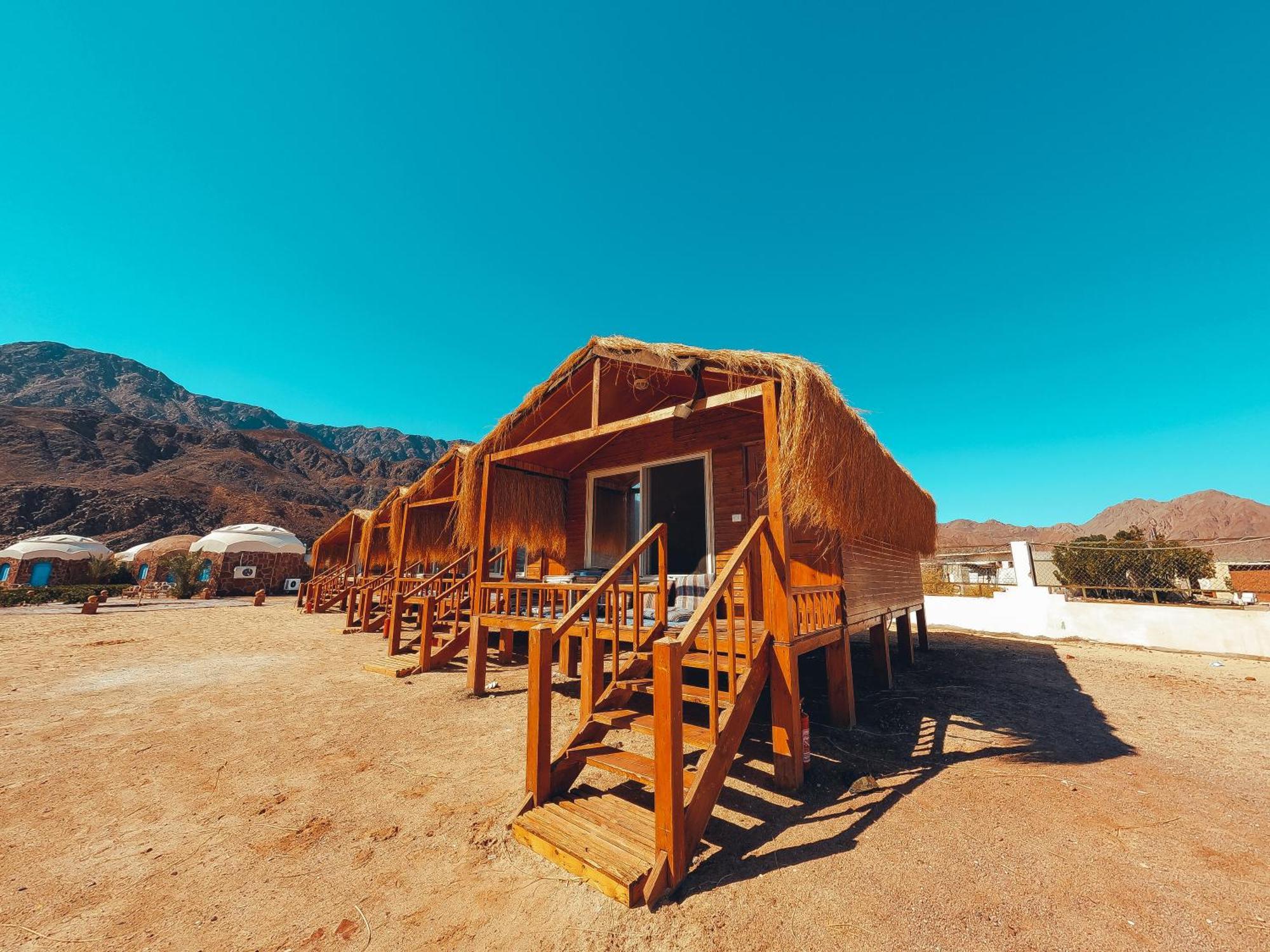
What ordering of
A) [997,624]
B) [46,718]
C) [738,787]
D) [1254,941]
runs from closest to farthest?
[1254,941]
[738,787]
[46,718]
[997,624]

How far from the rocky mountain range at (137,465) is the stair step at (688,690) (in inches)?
2292

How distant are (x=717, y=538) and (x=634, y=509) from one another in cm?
233

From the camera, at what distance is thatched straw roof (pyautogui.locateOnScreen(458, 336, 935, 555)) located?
422 cm

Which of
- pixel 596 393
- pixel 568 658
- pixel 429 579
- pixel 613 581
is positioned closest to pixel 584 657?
pixel 613 581

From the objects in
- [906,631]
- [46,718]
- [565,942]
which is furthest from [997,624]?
[46,718]

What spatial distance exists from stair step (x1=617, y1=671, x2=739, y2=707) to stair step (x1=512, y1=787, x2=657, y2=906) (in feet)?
2.61

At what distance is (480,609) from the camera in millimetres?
6871

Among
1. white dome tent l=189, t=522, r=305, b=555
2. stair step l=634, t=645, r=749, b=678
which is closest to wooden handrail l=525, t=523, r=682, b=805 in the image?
stair step l=634, t=645, r=749, b=678

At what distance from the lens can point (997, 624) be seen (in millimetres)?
13836

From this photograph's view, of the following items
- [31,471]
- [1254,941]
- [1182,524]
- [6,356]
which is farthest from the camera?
[6,356]

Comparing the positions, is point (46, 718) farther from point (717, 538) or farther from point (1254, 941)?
point (1254, 941)

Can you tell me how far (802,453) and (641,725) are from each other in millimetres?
2462

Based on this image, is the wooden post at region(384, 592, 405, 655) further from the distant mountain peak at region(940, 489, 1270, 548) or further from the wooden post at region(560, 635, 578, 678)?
the distant mountain peak at region(940, 489, 1270, 548)

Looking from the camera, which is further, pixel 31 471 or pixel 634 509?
pixel 31 471
